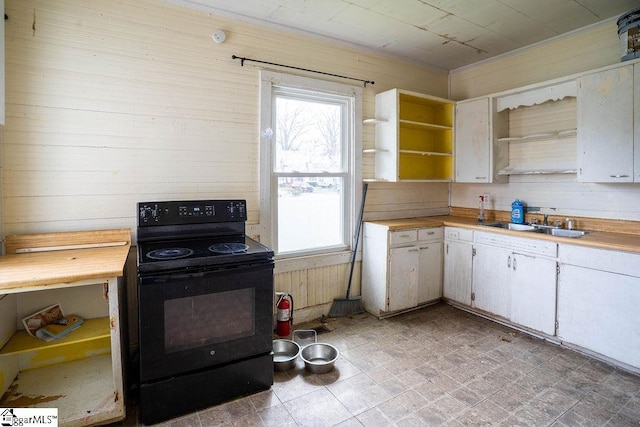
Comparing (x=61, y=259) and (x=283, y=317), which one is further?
(x=283, y=317)

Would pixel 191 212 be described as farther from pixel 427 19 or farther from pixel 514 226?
pixel 514 226

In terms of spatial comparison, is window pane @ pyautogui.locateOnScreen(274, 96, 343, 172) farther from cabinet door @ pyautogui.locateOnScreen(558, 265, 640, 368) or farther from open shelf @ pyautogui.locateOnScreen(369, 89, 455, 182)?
cabinet door @ pyautogui.locateOnScreen(558, 265, 640, 368)

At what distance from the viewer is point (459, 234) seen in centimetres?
366

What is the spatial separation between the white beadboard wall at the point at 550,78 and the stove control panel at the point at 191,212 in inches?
115

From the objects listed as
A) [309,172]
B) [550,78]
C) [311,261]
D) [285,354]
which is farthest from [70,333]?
[550,78]

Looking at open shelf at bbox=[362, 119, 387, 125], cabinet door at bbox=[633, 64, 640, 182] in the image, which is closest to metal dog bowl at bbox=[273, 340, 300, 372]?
open shelf at bbox=[362, 119, 387, 125]

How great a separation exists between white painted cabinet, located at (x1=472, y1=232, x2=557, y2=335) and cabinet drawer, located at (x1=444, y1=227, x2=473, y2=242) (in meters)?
0.09

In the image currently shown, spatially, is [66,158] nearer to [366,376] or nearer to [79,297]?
[79,297]

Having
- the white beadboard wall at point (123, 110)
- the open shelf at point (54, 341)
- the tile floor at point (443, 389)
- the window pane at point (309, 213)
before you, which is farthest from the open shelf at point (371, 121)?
the open shelf at point (54, 341)

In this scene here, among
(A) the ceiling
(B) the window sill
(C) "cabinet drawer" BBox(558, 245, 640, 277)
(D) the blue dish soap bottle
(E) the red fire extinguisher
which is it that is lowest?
(E) the red fire extinguisher

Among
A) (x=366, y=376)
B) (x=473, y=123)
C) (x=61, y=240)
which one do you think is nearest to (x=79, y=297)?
(x=61, y=240)

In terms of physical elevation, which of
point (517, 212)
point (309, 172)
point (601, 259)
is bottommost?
point (601, 259)

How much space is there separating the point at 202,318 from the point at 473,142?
327 cm

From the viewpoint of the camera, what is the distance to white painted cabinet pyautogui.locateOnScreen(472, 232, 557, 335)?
292 centimetres
